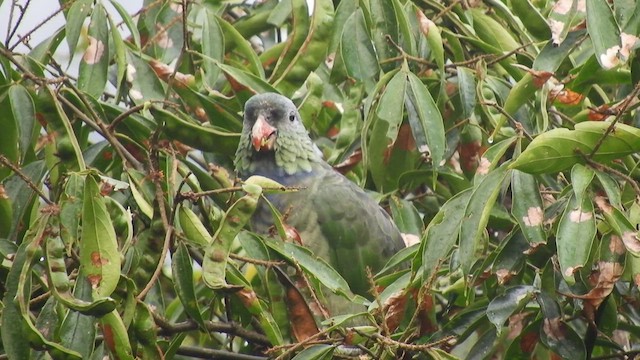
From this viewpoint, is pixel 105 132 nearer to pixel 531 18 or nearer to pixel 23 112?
pixel 23 112

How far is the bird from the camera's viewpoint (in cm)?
367

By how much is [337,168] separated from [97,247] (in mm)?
1500

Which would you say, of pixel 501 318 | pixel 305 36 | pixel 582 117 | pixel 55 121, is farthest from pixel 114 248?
pixel 582 117

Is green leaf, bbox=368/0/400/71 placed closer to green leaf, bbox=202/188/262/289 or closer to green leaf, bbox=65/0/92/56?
green leaf, bbox=65/0/92/56

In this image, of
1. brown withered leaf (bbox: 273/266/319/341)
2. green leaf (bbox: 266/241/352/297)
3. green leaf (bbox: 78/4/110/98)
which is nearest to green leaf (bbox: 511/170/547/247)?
green leaf (bbox: 266/241/352/297)

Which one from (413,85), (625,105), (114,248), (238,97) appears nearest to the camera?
(114,248)

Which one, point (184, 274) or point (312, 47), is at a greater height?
point (312, 47)

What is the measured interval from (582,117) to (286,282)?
43.2 inches

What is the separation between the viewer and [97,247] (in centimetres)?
213

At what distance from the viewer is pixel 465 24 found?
131 inches

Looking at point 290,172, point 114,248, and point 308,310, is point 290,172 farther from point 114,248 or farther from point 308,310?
point 114,248

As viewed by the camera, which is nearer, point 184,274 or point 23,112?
point 184,274

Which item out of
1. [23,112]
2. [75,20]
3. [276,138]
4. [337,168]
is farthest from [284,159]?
[23,112]

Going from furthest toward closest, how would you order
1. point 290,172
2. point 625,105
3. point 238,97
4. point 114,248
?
point 290,172, point 238,97, point 625,105, point 114,248
